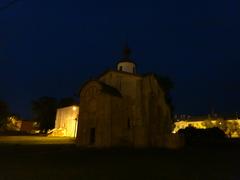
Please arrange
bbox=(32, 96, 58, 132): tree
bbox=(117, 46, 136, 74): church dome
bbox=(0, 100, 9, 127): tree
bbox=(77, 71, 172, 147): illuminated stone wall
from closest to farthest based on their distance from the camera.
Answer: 1. bbox=(77, 71, 172, 147): illuminated stone wall
2. bbox=(117, 46, 136, 74): church dome
3. bbox=(0, 100, 9, 127): tree
4. bbox=(32, 96, 58, 132): tree

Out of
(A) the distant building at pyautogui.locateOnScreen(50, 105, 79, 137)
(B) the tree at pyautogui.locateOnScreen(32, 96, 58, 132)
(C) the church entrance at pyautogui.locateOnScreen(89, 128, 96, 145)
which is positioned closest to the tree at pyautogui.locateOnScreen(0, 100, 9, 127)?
(B) the tree at pyautogui.locateOnScreen(32, 96, 58, 132)

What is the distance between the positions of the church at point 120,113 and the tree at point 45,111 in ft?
96.6

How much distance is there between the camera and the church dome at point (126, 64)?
3866 centimetres

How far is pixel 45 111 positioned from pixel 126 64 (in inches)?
1100

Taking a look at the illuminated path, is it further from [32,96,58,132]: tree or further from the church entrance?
[32,96,58,132]: tree

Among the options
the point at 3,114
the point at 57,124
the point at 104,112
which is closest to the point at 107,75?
the point at 104,112

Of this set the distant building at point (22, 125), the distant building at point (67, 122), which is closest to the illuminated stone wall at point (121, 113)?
the distant building at point (67, 122)

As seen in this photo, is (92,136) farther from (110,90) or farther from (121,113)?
(110,90)

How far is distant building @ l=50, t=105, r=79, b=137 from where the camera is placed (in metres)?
41.9

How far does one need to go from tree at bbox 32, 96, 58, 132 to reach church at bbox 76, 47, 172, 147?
96.6ft

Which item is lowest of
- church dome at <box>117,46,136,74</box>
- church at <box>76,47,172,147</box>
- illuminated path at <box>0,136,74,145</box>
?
illuminated path at <box>0,136,74,145</box>

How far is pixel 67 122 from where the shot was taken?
4309 cm

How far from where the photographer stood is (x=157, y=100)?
107ft

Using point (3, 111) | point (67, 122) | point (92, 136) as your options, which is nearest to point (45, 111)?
point (3, 111)
